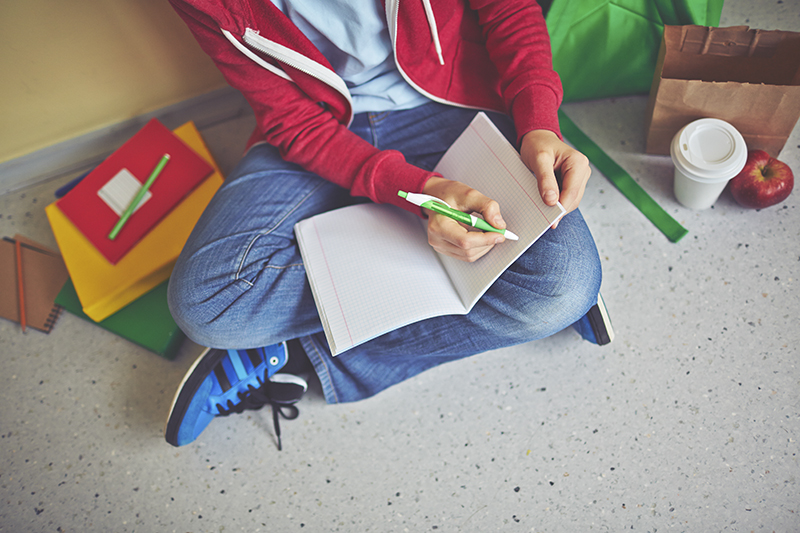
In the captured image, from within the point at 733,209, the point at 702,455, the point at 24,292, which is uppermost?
the point at 24,292

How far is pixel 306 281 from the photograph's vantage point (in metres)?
0.86

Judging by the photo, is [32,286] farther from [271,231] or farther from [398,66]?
[398,66]

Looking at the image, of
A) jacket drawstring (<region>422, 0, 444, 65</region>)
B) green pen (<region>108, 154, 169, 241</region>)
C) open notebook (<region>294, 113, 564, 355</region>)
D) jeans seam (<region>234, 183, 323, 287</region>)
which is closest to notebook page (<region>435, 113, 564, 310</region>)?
open notebook (<region>294, 113, 564, 355</region>)

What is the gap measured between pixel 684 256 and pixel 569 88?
0.50 m

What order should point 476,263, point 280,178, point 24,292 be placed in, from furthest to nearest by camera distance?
point 24,292 → point 280,178 → point 476,263

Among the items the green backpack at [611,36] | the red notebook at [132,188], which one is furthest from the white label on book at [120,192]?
the green backpack at [611,36]

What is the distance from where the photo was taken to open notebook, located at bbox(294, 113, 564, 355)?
0.71 meters

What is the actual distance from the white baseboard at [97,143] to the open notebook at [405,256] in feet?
2.36

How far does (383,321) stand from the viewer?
749 millimetres

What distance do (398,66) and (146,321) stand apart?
0.83 metres

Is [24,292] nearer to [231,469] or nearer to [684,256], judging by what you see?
[231,469]

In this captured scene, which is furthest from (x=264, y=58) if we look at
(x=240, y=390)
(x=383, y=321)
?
(x=240, y=390)

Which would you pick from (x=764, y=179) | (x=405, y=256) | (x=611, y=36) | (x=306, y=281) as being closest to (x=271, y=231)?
(x=306, y=281)

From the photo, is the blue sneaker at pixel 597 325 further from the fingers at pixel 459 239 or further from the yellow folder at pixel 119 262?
the yellow folder at pixel 119 262
